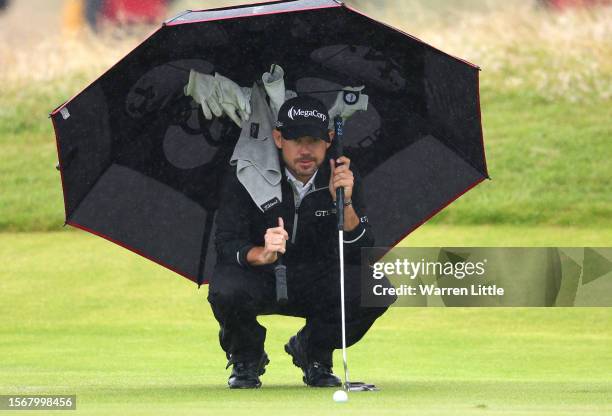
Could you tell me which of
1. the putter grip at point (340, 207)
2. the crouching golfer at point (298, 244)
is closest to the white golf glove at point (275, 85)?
the crouching golfer at point (298, 244)

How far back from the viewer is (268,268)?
700 cm

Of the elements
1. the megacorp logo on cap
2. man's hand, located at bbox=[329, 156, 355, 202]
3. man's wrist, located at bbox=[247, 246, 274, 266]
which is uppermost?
the megacorp logo on cap

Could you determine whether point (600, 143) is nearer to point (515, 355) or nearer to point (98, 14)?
point (98, 14)

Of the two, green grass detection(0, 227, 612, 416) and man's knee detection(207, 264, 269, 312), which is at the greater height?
man's knee detection(207, 264, 269, 312)

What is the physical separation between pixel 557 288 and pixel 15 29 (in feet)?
56.4

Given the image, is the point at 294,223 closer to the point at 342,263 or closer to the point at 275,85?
the point at 342,263

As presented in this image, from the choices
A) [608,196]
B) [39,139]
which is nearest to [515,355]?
[608,196]

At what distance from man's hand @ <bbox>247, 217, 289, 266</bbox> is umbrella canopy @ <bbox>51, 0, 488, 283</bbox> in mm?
848

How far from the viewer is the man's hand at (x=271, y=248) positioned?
6660 millimetres

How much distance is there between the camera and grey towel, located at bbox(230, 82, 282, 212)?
695cm

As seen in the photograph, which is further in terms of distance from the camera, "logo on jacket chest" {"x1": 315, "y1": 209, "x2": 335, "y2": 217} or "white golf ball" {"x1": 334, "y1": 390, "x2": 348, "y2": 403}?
"logo on jacket chest" {"x1": 315, "y1": 209, "x2": 335, "y2": 217}

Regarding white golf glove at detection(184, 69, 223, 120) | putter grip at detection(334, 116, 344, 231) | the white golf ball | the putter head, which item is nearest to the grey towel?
white golf glove at detection(184, 69, 223, 120)

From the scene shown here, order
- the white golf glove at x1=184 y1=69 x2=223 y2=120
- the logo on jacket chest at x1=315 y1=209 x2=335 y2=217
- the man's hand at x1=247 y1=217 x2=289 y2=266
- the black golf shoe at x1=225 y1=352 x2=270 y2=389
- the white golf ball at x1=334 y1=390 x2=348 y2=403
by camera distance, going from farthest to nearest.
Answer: the white golf glove at x1=184 y1=69 x2=223 y2=120 → the black golf shoe at x1=225 y1=352 x2=270 y2=389 → the logo on jacket chest at x1=315 y1=209 x2=335 y2=217 → the man's hand at x1=247 y1=217 x2=289 y2=266 → the white golf ball at x1=334 y1=390 x2=348 y2=403

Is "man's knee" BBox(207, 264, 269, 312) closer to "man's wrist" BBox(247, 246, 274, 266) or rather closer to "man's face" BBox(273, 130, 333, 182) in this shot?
"man's wrist" BBox(247, 246, 274, 266)
